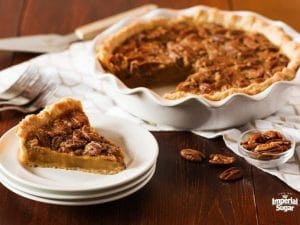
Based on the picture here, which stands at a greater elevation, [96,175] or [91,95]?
[96,175]

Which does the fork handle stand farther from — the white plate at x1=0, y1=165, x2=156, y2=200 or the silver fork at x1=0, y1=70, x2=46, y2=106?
the white plate at x1=0, y1=165, x2=156, y2=200

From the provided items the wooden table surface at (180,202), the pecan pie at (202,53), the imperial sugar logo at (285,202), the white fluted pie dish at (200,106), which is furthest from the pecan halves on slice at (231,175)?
the pecan pie at (202,53)

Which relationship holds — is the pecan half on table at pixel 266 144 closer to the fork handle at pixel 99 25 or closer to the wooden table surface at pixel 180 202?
the wooden table surface at pixel 180 202

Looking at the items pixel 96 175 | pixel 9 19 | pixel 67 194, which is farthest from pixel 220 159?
pixel 9 19

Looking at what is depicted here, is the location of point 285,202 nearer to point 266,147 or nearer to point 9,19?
point 266,147

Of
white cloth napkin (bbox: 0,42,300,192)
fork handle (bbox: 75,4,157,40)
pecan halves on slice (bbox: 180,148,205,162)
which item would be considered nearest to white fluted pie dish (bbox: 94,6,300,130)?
white cloth napkin (bbox: 0,42,300,192)

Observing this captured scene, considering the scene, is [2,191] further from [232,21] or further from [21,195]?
[232,21]
